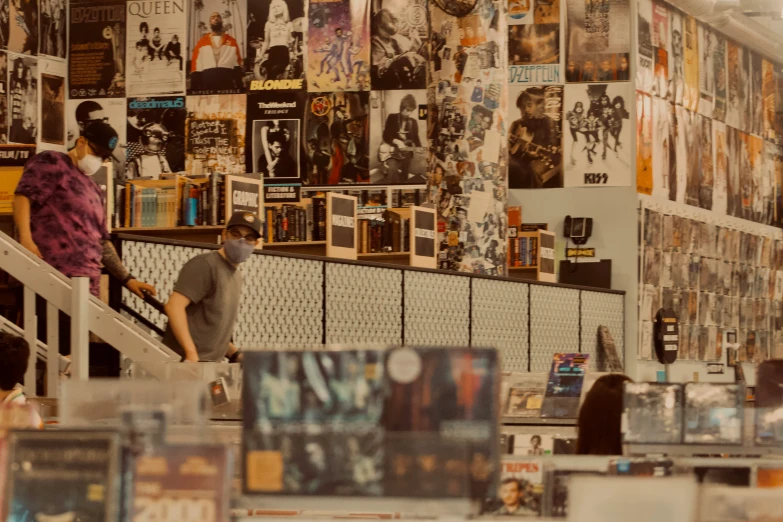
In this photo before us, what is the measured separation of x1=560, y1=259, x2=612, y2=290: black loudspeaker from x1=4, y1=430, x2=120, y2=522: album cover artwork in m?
13.4

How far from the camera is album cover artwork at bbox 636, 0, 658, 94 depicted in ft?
51.2

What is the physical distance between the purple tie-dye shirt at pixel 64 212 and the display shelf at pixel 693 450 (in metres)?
3.96

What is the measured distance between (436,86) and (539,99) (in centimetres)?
455

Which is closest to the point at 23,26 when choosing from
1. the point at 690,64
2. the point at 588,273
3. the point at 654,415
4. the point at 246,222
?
the point at 588,273

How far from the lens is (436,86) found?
11031mm

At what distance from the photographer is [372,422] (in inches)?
83.6

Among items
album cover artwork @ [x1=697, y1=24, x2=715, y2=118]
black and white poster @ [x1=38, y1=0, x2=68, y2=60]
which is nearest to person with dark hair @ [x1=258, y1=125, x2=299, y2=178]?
black and white poster @ [x1=38, y1=0, x2=68, y2=60]

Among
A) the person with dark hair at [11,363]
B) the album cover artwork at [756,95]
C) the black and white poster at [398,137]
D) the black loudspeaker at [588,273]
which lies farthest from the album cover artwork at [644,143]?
the person with dark hair at [11,363]

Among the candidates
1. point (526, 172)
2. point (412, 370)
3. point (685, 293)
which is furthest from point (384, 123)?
point (412, 370)

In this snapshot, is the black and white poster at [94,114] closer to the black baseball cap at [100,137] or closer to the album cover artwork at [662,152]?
the album cover artwork at [662,152]

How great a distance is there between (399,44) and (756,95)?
6.63 m

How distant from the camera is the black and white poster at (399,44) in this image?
14453 millimetres

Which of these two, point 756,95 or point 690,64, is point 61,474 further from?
point 756,95

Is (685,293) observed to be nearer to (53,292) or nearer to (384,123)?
(384,123)
